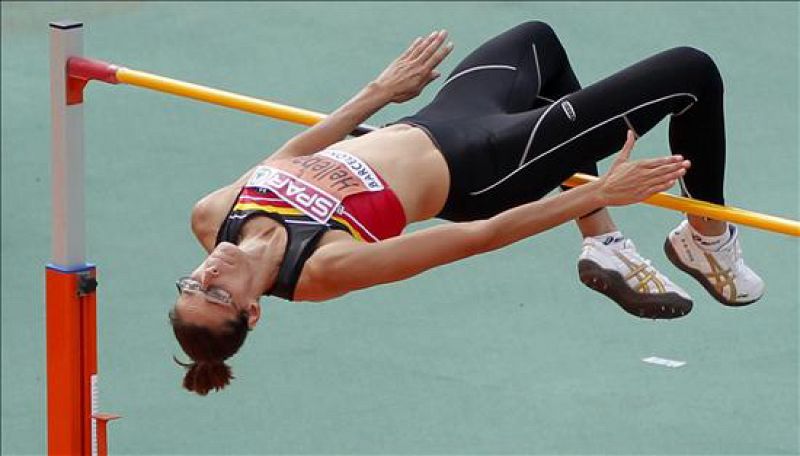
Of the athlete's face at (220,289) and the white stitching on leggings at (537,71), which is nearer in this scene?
the athlete's face at (220,289)

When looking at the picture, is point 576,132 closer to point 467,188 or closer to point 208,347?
point 467,188

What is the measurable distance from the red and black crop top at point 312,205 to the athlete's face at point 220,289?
80mm

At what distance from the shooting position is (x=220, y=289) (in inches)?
154

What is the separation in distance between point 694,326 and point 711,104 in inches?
80.2

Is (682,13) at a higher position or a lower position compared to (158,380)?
higher

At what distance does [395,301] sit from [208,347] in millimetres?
2423

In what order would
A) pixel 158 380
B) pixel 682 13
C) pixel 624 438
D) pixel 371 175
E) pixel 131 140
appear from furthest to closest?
pixel 682 13, pixel 131 140, pixel 158 380, pixel 624 438, pixel 371 175

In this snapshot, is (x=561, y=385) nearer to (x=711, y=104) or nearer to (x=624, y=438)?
(x=624, y=438)

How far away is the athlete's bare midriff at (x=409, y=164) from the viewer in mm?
4113

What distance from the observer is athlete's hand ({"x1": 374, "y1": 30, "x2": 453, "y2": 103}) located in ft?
14.1

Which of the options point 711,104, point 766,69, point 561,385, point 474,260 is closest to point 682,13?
point 766,69

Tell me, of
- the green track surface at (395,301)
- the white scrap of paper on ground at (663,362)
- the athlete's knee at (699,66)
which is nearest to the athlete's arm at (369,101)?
the athlete's knee at (699,66)

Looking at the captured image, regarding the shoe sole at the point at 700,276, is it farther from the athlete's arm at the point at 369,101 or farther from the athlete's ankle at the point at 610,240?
the athlete's arm at the point at 369,101

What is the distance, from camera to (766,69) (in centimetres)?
757
